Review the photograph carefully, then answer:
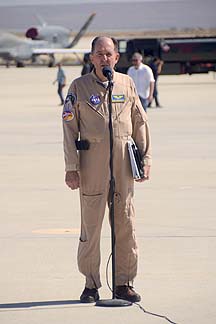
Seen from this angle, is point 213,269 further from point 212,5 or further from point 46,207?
point 212,5

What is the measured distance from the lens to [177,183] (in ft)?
48.3

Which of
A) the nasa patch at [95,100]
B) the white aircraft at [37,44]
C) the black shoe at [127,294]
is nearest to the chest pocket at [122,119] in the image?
the nasa patch at [95,100]

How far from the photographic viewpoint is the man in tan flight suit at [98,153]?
7.94 metres

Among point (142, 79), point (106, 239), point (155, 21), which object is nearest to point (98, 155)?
point (106, 239)

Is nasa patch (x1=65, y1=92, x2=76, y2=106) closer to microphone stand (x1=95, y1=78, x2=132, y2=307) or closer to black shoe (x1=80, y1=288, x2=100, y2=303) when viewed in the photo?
microphone stand (x1=95, y1=78, x2=132, y2=307)

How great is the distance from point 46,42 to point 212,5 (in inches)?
2870

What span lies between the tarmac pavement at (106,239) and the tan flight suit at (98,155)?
40cm

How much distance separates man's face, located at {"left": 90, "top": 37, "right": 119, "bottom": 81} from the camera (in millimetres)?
7918

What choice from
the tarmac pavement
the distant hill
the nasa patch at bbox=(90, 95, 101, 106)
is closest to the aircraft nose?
the distant hill

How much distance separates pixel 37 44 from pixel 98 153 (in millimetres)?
114448

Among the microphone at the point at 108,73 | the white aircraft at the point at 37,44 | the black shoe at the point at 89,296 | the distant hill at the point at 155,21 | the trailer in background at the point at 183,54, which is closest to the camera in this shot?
the microphone at the point at 108,73

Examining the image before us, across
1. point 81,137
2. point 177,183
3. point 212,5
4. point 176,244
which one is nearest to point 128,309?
point 81,137

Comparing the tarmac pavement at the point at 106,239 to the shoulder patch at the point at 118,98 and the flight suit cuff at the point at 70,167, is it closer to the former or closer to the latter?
the flight suit cuff at the point at 70,167

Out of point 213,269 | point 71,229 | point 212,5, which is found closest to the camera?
point 213,269
